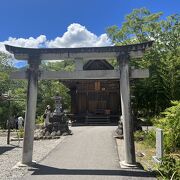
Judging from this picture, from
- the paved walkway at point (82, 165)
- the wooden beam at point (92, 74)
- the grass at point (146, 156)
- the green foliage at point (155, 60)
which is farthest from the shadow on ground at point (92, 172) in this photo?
the green foliage at point (155, 60)

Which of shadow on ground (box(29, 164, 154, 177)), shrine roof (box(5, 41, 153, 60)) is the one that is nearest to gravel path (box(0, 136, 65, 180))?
shadow on ground (box(29, 164, 154, 177))

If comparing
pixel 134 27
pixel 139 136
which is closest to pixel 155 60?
pixel 134 27

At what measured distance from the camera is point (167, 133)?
12.6 m

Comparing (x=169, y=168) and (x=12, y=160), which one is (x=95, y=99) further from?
(x=169, y=168)

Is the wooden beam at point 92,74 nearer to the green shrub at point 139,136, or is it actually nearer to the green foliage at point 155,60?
the green shrub at point 139,136

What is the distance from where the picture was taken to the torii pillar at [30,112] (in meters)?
10.8

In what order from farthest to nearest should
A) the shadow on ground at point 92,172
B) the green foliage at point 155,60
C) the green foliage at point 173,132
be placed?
1. the green foliage at point 155,60
2. the green foliage at point 173,132
3. the shadow on ground at point 92,172

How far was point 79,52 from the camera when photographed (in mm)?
10789

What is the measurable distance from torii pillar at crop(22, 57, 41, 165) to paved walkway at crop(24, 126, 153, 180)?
561 millimetres

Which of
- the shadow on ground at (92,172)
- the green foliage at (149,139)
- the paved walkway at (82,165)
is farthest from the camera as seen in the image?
the green foliage at (149,139)

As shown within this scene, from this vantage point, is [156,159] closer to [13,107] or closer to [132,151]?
[132,151]

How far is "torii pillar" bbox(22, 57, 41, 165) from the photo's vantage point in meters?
10.8

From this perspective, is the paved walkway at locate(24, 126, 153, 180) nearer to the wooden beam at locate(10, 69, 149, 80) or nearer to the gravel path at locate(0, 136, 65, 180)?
the gravel path at locate(0, 136, 65, 180)

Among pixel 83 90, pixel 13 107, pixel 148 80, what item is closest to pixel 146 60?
pixel 148 80
